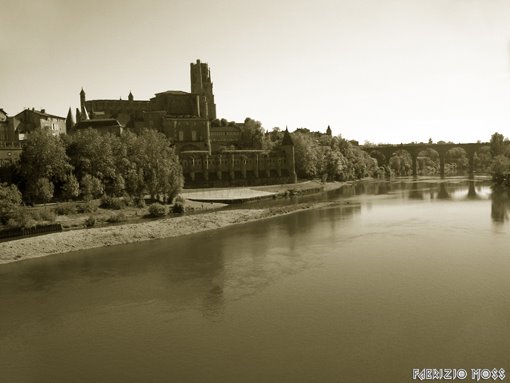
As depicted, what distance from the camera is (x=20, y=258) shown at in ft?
79.8

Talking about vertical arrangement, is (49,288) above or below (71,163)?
below

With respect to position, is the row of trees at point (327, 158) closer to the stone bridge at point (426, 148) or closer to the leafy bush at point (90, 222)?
the stone bridge at point (426, 148)

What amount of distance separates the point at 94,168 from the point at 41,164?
4.84 m

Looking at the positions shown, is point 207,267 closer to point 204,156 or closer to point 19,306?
point 19,306

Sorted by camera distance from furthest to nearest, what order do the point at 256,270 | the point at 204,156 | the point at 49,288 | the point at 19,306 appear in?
the point at 204,156, the point at 256,270, the point at 49,288, the point at 19,306

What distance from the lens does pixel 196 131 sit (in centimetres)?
8244

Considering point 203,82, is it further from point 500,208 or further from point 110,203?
point 500,208

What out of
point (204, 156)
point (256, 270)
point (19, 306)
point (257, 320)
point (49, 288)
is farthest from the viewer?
point (204, 156)

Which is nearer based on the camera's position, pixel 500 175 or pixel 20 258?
pixel 20 258

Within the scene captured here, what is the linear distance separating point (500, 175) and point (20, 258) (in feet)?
193

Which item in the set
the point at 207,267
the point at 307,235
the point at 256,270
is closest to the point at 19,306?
the point at 207,267

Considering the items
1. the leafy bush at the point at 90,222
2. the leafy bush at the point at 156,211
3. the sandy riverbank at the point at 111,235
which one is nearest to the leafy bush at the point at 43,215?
the leafy bush at the point at 90,222

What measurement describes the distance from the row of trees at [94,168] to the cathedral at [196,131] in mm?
20761

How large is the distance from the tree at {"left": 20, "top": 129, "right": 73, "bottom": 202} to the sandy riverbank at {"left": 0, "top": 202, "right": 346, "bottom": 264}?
8155 mm
